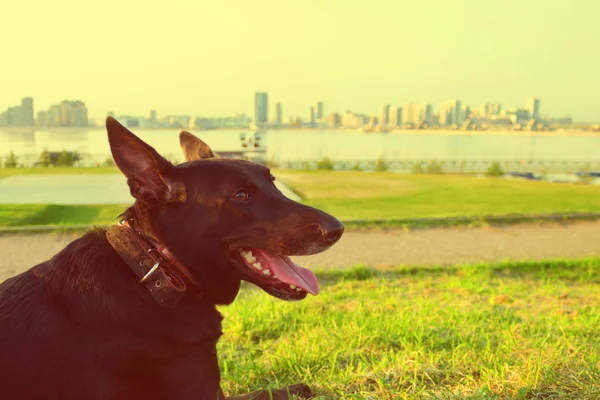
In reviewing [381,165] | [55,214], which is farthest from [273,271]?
[381,165]

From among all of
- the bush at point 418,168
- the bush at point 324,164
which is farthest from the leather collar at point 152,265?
the bush at point 418,168

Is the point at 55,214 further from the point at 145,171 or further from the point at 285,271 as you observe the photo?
the point at 285,271

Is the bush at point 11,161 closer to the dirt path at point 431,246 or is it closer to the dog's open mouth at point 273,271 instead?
the dirt path at point 431,246

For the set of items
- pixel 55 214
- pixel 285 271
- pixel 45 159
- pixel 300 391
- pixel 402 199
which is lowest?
pixel 55 214

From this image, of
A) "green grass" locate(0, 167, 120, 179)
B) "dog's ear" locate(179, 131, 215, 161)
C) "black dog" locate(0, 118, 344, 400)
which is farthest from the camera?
"green grass" locate(0, 167, 120, 179)

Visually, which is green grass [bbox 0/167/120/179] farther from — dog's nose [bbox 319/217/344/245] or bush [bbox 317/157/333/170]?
dog's nose [bbox 319/217/344/245]

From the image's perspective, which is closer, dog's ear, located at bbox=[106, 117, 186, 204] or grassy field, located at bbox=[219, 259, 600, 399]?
dog's ear, located at bbox=[106, 117, 186, 204]

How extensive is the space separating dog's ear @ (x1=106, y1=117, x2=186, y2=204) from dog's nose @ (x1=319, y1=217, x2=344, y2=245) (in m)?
0.75

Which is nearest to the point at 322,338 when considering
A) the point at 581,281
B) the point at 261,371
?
the point at 261,371

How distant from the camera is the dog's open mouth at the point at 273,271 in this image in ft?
9.04

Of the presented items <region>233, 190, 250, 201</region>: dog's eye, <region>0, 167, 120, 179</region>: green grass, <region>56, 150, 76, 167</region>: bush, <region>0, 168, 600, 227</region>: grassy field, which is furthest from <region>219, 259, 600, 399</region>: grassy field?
<region>56, 150, 76, 167</region>: bush

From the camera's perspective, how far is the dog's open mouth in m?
2.75

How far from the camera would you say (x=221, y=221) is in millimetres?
2689

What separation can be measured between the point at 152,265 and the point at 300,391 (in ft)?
4.29
